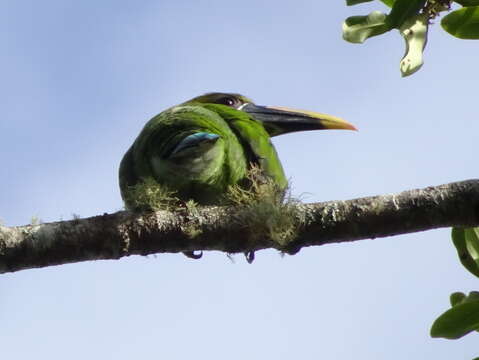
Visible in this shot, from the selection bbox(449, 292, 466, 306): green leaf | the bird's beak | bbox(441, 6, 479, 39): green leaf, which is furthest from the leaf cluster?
the bird's beak

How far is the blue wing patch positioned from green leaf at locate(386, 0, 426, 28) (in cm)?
95

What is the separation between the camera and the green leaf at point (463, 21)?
277cm

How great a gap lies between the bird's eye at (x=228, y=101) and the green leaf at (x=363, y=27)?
1578 millimetres

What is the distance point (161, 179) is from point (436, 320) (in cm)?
132

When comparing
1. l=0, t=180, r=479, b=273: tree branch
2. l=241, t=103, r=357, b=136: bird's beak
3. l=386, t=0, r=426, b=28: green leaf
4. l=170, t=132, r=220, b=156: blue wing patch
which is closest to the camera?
l=0, t=180, r=479, b=273: tree branch

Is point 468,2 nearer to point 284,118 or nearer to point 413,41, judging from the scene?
point 413,41

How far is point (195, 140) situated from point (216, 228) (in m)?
0.85

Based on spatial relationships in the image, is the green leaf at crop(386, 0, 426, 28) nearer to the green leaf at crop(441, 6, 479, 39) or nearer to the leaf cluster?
the leaf cluster

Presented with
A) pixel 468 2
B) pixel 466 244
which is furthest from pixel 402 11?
pixel 466 244

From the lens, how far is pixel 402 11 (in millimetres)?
2701

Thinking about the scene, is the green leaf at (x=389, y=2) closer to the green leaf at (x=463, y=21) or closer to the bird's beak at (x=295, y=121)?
the green leaf at (x=463, y=21)

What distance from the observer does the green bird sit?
3.40 m

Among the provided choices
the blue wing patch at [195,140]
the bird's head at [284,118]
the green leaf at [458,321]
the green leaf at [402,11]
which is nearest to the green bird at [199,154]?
the blue wing patch at [195,140]

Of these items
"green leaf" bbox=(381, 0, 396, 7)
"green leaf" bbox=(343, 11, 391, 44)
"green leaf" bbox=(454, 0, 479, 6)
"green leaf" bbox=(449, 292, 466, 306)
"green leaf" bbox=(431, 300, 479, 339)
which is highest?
"green leaf" bbox=(381, 0, 396, 7)
